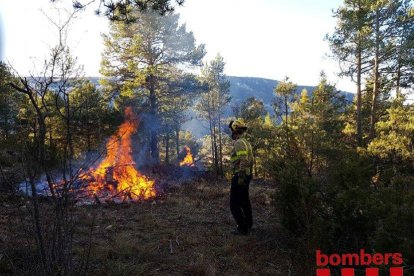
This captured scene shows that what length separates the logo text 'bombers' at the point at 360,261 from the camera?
2.92 m

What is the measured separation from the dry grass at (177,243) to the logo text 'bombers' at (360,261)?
1.79ft

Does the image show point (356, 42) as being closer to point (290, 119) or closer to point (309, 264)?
point (290, 119)

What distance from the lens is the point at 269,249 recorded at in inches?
197

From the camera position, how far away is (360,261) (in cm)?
367

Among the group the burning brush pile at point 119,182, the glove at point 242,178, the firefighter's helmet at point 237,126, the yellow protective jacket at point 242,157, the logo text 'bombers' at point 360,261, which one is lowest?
the burning brush pile at point 119,182

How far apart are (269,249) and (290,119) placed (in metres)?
26.1

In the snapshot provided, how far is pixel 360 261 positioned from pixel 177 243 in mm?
2636

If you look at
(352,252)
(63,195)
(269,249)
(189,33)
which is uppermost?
(189,33)

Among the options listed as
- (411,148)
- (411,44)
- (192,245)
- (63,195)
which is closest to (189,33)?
(411,44)

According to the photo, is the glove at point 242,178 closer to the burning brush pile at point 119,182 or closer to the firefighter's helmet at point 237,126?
the firefighter's helmet at point 237,126

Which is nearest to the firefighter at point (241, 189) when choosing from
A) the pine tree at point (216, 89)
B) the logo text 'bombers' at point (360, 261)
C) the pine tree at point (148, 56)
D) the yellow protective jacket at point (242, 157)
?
the yellow protective jacket at point (242, 157)

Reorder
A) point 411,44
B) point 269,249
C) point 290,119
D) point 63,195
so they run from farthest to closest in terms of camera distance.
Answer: point 290,119 < point 411,44 < point 269,249 < point 63,195

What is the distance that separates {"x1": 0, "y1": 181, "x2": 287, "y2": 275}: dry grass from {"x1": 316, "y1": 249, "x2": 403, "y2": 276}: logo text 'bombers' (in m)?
0.55

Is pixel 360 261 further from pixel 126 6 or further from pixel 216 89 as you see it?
pixel 216 89
